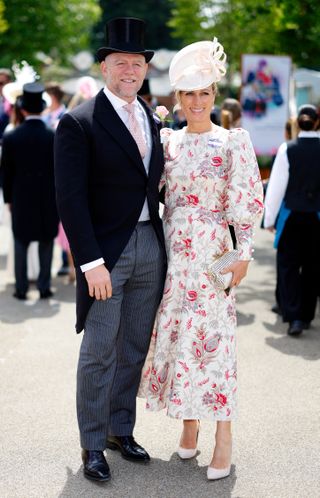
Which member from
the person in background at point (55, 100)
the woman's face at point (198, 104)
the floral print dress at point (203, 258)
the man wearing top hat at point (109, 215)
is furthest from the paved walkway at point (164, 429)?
the person in background at point (55, 100)

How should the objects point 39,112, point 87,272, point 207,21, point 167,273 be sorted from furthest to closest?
point 207,21 < point 39,112 < point 167,273 < point 87,272

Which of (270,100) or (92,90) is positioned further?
(270,100)

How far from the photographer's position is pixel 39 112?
28.1ft

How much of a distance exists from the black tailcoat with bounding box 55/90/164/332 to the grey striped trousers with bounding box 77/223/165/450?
0.09m

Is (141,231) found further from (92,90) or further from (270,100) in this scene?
(270,100)

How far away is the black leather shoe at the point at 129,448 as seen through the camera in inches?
175

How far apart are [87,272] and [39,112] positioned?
484cm

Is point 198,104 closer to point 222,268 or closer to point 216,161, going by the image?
point 216,161

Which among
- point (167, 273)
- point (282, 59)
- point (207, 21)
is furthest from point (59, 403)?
point (207, 21)

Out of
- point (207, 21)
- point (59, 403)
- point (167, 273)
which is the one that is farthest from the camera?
point (207, 21)

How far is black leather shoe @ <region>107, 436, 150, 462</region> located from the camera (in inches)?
175

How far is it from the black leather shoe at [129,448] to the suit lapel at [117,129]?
1.44 m

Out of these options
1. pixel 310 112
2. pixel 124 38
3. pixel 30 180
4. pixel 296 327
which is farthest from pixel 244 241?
pixel 30 180

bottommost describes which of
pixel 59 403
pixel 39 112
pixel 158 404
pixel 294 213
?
pixel 59 403
